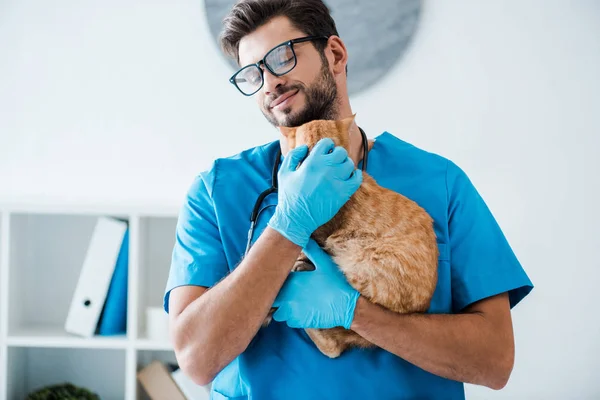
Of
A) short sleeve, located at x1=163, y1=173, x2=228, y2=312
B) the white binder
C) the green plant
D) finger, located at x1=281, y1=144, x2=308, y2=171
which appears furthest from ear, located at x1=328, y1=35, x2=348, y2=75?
the green plant

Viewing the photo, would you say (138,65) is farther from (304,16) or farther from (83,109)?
(304,16)

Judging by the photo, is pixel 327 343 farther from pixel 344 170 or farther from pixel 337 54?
pixel 337 54

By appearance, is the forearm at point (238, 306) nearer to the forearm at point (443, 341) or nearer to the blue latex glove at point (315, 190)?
the blue latex glove at point (315, 190)

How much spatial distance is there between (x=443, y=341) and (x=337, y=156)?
39 centimetres

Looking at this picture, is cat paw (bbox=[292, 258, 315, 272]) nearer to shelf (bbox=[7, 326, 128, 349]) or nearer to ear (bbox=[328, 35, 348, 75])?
ear (bbox=[328, 35, 348, 75])

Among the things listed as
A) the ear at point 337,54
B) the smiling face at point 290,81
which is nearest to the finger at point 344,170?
the smiling face at point 290,81

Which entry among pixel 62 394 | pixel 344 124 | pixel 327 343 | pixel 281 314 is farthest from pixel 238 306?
pixel 62 394

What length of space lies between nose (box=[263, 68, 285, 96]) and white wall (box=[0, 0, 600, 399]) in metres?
1.00

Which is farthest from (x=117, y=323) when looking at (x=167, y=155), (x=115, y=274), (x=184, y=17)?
(x=184, y=17)

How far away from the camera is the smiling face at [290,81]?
1123 millimetres

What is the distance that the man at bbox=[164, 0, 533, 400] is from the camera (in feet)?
3.07

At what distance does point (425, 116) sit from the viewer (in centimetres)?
208

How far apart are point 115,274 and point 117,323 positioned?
19cm

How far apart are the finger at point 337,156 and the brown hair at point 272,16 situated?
308 mm
